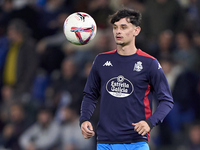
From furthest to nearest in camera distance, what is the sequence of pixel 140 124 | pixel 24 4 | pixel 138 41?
pixel 24 4
pixel 138 41
pixel 140 124

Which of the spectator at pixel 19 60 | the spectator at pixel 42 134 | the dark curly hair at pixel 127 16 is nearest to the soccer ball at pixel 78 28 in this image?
the dark curly hair at pixel 127 16

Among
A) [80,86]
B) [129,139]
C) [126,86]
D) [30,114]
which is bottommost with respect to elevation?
[30,114]

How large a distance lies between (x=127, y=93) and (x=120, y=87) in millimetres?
97

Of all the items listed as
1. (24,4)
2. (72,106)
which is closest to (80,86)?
(72,106)

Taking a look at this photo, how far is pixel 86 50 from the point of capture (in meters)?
9.92

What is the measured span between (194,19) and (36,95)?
13.1 ft

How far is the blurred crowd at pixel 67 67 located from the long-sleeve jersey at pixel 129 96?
370 centimetres

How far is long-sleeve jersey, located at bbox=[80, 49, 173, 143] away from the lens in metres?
4.71

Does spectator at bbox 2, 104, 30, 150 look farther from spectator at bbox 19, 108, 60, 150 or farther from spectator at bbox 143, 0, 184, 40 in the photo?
spectator at bbox 143, 0, 184, 40

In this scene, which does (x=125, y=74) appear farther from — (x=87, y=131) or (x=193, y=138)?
(x=193, y=138)

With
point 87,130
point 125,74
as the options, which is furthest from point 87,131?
point 125,74

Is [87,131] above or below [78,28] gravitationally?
below

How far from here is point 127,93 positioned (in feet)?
15.5

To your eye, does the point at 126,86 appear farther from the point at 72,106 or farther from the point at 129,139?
the point at 72,106
